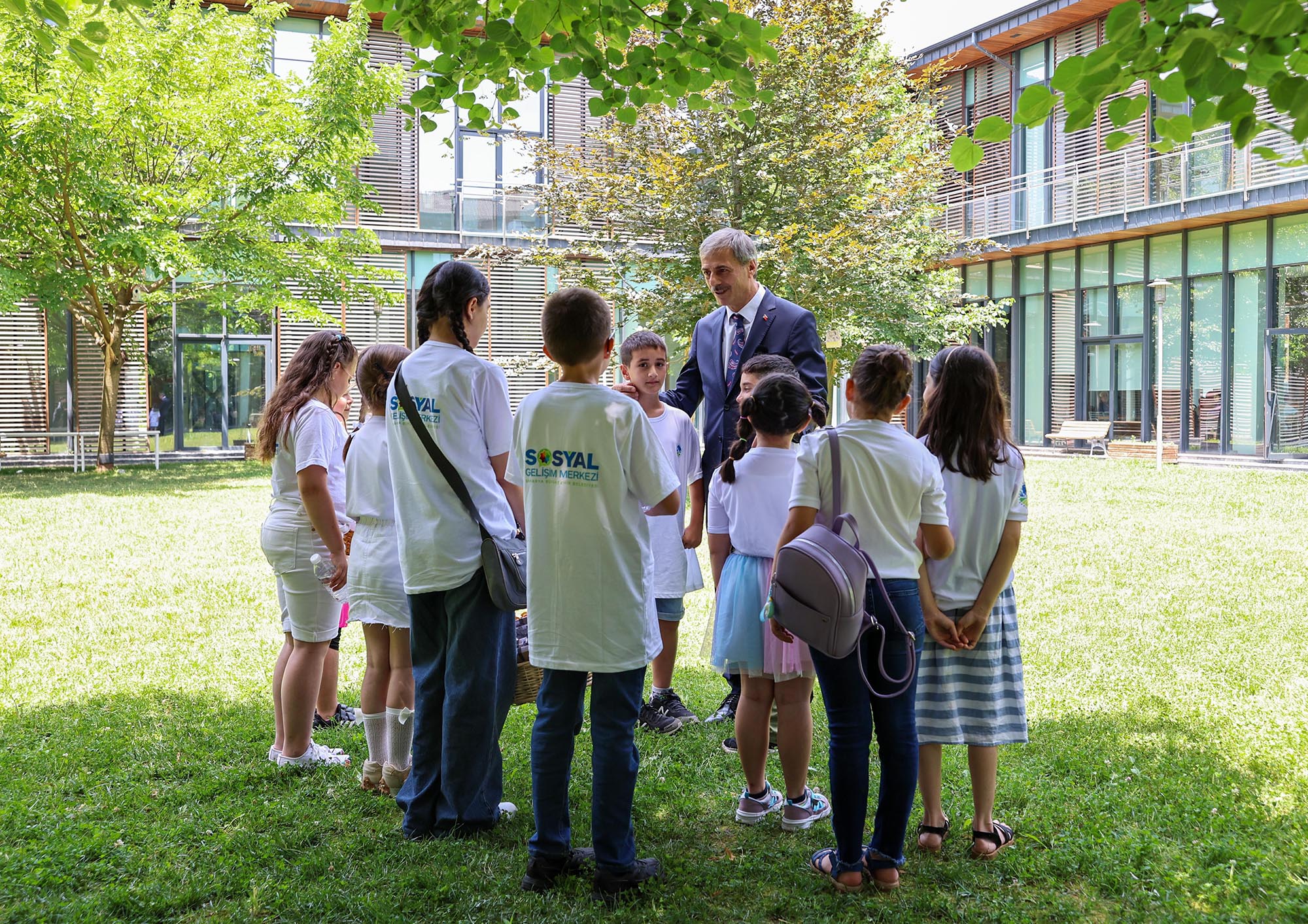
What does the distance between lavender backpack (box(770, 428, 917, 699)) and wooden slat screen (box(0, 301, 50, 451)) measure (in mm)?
27784

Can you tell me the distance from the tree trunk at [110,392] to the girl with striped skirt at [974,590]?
2215 centimetres

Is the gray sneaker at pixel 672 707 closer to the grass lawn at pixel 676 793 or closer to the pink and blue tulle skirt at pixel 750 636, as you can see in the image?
the grass lawn at pixel 676 793

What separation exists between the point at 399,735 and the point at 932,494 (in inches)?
93.8

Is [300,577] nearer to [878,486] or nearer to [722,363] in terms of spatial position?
[722,363]

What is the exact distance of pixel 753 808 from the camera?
423 centimetres

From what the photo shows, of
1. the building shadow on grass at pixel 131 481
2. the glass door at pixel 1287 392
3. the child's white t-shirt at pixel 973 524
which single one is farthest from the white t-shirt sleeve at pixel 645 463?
the glass door at pixel 1287 392

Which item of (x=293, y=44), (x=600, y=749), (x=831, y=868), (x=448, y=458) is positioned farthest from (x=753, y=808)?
(x=293, y=44)

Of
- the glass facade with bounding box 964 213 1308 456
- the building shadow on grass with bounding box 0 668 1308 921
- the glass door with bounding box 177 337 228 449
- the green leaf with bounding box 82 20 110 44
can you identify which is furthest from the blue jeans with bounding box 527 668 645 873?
the glass door with bounding box 177 337 228 449

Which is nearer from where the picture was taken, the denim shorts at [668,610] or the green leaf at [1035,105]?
the green leaf at [1035,105]

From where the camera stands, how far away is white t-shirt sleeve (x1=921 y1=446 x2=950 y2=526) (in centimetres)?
354

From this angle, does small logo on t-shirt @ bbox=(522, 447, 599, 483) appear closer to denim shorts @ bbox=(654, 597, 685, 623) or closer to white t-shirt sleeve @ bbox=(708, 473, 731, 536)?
white t-shirt sleeve @ bbox=(708, 473, 731, 536)

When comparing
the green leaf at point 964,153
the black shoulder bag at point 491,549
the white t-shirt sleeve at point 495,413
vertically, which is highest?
the green leaf at point 964,153

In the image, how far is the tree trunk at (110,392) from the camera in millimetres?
22188

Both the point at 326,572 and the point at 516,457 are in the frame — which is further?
Result: the point at 326,572
